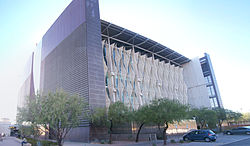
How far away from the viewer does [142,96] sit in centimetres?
4750

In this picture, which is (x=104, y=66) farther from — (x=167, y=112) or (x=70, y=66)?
(x=167, y=112)

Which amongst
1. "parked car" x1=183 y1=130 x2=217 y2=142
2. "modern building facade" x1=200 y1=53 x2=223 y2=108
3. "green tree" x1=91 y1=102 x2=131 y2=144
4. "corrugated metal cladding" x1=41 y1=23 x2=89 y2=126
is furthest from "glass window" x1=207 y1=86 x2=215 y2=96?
"corrugated metal cladding" x1=41 y1=23 x2=89 y2=126

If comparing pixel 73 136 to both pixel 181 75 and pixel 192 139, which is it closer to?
pixel 192 139

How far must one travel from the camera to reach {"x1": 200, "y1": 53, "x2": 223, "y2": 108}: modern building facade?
62.5 m

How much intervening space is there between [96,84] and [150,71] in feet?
99.2

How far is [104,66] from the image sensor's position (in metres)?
39.9

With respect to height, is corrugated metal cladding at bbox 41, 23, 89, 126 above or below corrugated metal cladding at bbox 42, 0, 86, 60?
below

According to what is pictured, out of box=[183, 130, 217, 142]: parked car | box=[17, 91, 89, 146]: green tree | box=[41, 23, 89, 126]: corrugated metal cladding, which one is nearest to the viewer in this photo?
box=[17, 91, 89, 146]: green tree

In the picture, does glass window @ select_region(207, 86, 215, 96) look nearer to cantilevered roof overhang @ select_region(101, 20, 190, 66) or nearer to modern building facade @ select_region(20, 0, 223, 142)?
modern building facade @ select_region(20, 0, 223, 142)

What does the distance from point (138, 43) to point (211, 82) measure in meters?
33.6

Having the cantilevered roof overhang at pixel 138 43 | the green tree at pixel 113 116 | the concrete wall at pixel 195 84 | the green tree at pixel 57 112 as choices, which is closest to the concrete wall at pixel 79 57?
the green tree at pixel 113 116

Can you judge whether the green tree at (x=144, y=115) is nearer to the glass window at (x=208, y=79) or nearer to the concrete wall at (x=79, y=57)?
the concrete wall at (x=79, y=57)

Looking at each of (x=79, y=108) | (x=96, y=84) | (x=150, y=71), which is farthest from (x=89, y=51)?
(x=150, y=71)

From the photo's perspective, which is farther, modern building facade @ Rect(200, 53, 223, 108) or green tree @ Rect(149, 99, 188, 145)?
modern building facade @ Rect(200, 53, 223, 108)
